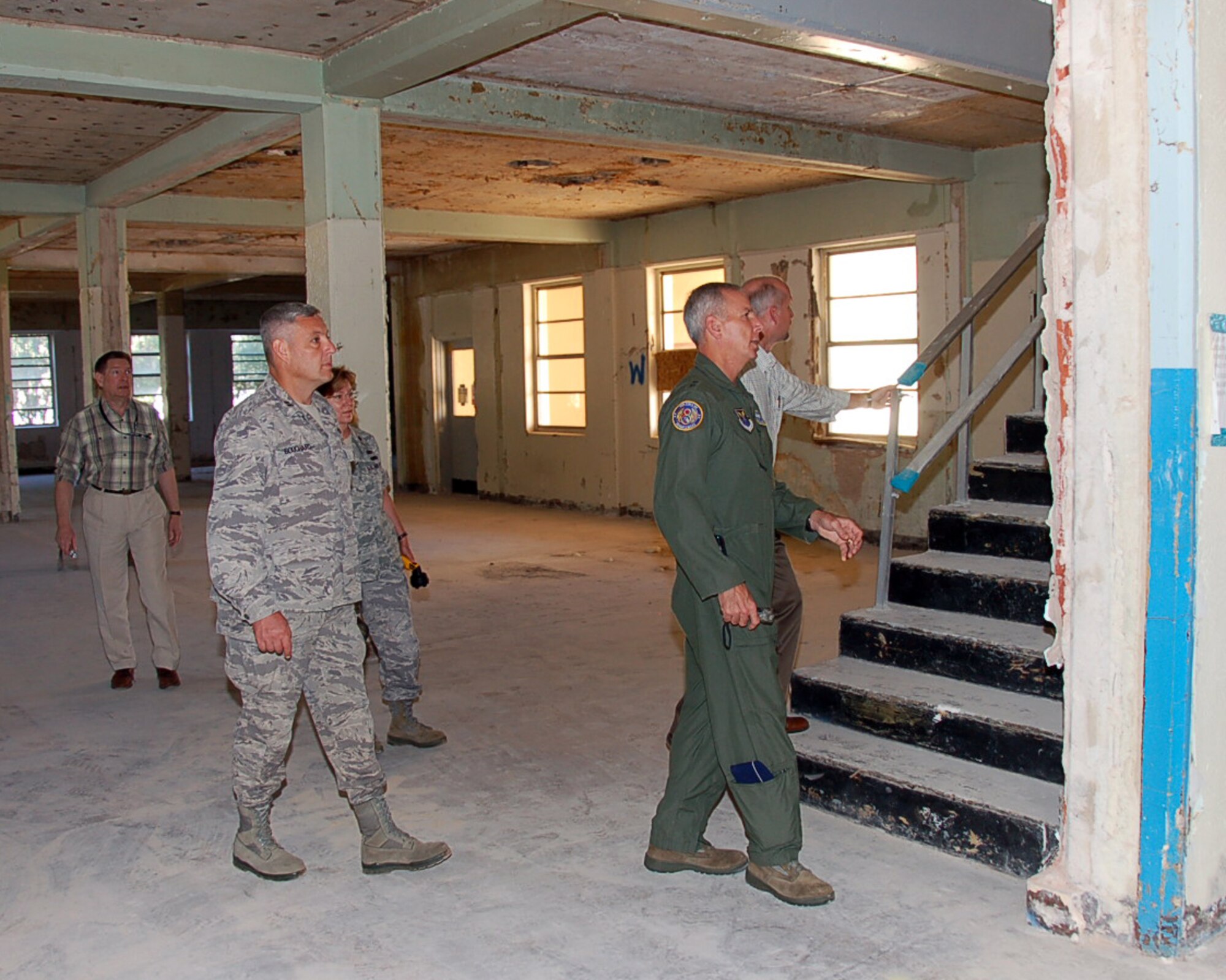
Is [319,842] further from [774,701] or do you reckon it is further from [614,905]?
[774,701]

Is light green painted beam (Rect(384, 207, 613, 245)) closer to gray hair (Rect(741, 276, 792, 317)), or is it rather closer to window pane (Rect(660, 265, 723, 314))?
window pane (Rect(660, 265, 723, 314))

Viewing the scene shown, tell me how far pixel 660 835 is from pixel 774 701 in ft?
1.79

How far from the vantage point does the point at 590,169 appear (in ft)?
27.6

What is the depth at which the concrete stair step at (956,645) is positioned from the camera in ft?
11.7

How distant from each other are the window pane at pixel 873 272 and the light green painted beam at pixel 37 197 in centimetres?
562

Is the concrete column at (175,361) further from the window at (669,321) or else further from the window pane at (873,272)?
the window pane at (873,272)

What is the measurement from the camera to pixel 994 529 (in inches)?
165

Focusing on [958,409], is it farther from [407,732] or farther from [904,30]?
[407,732]

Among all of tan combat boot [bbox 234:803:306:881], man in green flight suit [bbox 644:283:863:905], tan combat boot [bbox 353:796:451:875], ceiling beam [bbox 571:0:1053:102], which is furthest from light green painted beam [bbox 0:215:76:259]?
man in green flight suit [bbox 644:283:863:905]

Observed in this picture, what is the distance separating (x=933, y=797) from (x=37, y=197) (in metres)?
7.91

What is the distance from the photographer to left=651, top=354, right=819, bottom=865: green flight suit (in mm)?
2912

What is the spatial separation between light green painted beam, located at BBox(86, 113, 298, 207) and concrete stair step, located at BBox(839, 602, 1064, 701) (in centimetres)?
358

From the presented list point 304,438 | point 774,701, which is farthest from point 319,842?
point 774,701

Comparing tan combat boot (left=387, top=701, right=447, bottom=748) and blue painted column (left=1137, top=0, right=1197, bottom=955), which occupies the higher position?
blue painted column (left=1137, top=0, right=1197, bottom=955)
